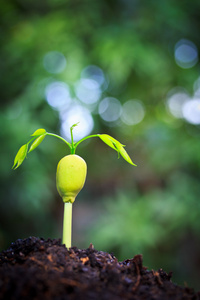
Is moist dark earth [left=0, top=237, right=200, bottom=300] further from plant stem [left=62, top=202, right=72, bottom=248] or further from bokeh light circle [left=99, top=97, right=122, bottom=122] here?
bokeh light circle [left=99, top=97, right=122, bottom=122]

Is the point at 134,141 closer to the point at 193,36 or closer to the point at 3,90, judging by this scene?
the point at 193,36

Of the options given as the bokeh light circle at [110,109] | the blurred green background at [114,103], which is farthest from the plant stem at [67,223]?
the bokeh light circle at [110,109]

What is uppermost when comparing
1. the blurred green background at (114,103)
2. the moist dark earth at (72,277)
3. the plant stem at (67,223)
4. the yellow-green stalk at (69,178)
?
the blurred green background at (114,103)

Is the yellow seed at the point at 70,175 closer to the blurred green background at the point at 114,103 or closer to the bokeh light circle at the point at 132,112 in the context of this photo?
the blurred green background at the point at 114,103

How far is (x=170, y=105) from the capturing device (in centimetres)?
296

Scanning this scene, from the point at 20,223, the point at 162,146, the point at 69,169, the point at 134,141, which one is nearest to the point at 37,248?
the point at 69,169

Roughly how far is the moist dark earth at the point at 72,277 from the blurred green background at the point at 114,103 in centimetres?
167

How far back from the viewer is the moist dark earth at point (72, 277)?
335mm

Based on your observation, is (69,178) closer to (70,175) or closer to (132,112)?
(70,175)

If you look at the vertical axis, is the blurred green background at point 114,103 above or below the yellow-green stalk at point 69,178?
above

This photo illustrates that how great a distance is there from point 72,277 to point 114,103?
8.81ft

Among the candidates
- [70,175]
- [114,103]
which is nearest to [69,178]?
[70,175]

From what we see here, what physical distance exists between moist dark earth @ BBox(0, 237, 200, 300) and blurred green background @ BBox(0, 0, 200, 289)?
1.67 metres

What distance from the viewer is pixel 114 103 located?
2.97 metres
